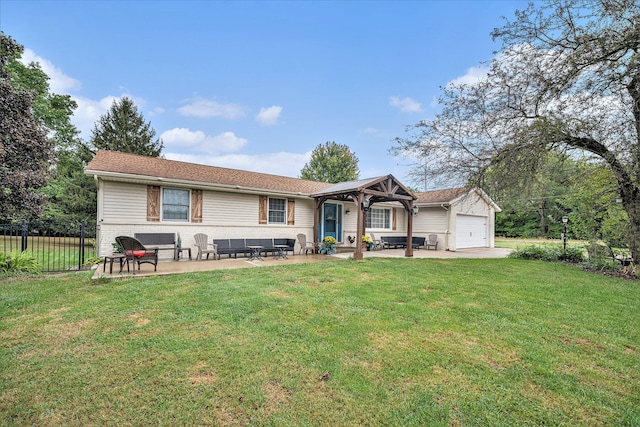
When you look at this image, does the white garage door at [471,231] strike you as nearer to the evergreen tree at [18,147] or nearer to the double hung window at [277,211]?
the double hung window at [277,211]

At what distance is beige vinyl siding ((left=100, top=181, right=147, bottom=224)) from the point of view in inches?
364

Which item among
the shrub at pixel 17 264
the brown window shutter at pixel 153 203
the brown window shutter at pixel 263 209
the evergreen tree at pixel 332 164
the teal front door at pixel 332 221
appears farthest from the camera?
the evergreen tree at pixel 332 164

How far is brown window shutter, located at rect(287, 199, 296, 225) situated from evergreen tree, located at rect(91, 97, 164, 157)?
57.4ft

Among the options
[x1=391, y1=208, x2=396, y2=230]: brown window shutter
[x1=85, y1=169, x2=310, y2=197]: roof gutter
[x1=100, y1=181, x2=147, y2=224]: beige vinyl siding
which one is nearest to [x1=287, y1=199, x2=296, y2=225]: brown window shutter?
[x1=85, y1=169, x2=310, y2=197]: roof gutter

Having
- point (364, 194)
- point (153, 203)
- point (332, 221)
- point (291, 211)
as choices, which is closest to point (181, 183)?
point (153, 203)

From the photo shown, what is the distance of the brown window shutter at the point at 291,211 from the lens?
517 inches

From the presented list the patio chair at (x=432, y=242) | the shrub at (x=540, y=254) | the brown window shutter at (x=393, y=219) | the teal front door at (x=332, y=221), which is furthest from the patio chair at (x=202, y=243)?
the shrub at (x=540, y=254)

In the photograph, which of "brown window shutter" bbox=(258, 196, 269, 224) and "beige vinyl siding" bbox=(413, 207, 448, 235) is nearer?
"brown window shutter" bbox=(258, 196, 269, 224)

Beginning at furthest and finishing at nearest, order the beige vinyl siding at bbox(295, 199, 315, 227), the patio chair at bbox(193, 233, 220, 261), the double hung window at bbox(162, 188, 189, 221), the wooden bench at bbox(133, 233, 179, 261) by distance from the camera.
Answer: the beige vinyl siding at bbox(295, 199, 315, 227), the patio chair at bbox(193, 233, 220, 261), the double hung window at bbox(162, 188, 189, 221), the wooden bench at bbox(133, 233, 179, 261)

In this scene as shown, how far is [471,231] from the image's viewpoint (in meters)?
18.0

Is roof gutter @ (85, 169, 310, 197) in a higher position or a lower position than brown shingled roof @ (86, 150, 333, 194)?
lower

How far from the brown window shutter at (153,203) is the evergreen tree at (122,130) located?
1658cm

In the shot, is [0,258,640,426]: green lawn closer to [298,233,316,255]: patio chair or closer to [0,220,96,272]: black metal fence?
[0,220,96,272]: black metal fence

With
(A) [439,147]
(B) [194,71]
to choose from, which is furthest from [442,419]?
(B) [194,71]
